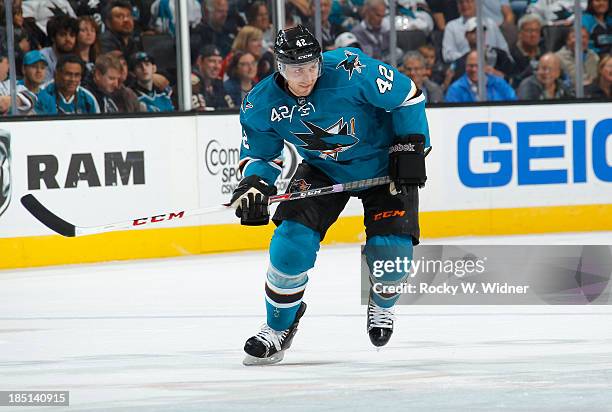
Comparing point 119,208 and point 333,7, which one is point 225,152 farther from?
point 333,7

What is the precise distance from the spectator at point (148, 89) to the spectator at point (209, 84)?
0.64ft

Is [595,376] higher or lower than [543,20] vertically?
lower

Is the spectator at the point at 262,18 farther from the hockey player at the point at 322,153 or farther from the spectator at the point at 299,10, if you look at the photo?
the hockey player at the point at 322,153

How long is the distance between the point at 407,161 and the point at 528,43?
5.45 meters

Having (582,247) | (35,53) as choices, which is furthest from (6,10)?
(582,247)

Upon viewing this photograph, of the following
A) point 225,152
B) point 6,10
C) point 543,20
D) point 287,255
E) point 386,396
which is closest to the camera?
point 386,396

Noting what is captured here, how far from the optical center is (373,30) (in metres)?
9.10

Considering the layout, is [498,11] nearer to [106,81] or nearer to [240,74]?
[240,74]

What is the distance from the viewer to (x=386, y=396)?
364cm

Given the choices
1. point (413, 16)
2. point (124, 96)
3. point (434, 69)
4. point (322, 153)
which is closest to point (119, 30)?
point (124, 96)

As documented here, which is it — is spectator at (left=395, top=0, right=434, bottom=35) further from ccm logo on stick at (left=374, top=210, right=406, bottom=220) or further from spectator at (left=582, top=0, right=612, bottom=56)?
ccm logo on stick at (left=374, top=210, right=406, bottom=220)

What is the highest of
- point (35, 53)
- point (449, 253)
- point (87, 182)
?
point (35, 53)

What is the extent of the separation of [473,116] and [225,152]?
1.69 m

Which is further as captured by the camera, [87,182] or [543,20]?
[543,20]
